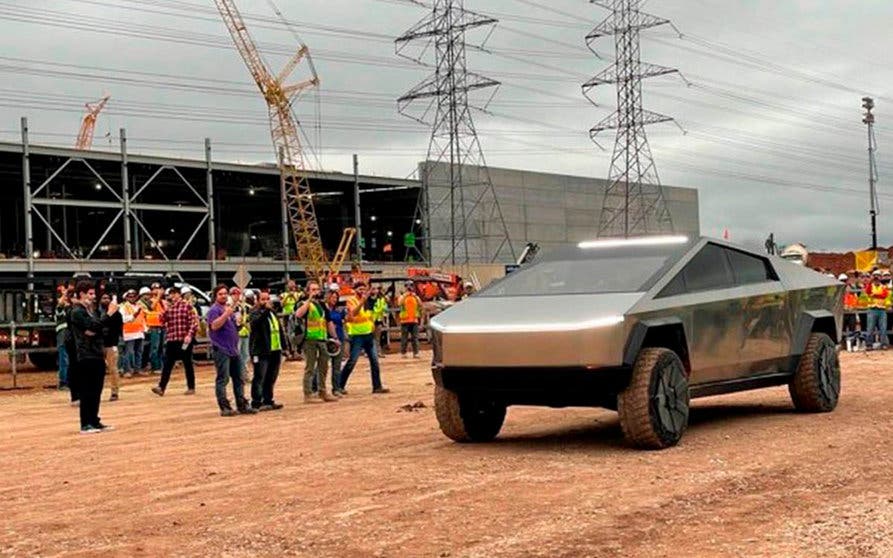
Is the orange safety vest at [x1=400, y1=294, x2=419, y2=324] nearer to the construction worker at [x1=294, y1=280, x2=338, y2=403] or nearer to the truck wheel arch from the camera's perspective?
the construction worker at [x1=294, y1=280, x2=338, y2=403]

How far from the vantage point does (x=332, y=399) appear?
16.3 m

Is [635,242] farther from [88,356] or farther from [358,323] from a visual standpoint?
[358,323]

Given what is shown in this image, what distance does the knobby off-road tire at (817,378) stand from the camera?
11.1 m

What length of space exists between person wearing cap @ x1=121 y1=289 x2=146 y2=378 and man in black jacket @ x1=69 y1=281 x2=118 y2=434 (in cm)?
914

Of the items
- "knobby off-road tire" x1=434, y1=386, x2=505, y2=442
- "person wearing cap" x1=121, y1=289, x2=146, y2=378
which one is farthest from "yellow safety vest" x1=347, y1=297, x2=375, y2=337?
"knobby off-road tire" x1=434, y1=386, x2=505, y2=442

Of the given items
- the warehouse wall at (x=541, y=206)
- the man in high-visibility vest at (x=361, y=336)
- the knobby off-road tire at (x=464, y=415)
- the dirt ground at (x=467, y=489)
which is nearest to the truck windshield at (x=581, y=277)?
the knobby off-road tire at (x=464, y=415)

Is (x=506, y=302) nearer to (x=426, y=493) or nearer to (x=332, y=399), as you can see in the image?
(x=426, y=493)

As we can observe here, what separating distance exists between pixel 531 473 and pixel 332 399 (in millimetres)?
8371

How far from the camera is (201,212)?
5297cm

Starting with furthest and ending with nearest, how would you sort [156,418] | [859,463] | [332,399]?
[332,399], [156,418], [859,463]

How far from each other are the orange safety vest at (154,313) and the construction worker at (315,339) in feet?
28.7

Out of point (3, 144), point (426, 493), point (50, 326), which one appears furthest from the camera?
point (3, 144)

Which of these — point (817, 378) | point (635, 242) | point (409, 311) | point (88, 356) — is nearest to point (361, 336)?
point (88, 356)

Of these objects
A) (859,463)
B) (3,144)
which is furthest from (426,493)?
(3,144)
